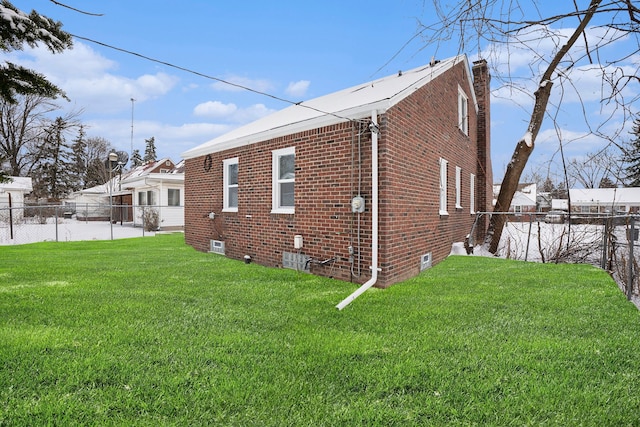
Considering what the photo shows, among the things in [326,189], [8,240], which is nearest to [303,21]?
[326,189]

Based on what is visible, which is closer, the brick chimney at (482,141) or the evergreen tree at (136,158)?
the brick chimney at (482,141)

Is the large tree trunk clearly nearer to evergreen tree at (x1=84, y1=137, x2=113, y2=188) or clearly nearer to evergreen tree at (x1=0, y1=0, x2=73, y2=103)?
evergreen tree at (x1=0, y1=0, x2=73, y2=103)

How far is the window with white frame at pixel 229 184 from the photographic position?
9250mm

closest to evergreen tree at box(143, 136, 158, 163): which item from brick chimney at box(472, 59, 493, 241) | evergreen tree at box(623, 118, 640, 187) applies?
brick chimney at box(472, 59, 493, 241)

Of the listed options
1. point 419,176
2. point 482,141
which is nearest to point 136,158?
point 482,141

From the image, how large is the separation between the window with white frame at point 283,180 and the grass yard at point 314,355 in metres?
2.14

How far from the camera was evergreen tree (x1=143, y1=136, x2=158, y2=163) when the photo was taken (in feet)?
197

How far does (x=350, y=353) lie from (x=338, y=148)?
13.1 feet

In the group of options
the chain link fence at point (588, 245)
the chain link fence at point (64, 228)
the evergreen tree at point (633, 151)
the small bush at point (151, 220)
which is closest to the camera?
the evergreen tree at point (633, 151)

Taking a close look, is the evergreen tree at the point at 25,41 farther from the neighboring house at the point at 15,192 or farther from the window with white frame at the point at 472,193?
the neighboring house at the point at 15,192

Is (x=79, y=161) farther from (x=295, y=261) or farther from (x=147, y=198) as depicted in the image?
(x=295, y=261)

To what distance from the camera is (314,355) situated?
3.29 metres

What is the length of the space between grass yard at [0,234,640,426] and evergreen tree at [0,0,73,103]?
304 cm

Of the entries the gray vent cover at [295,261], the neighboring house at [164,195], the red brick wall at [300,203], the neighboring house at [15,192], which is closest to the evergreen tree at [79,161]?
the neighboring house at [15,192]
